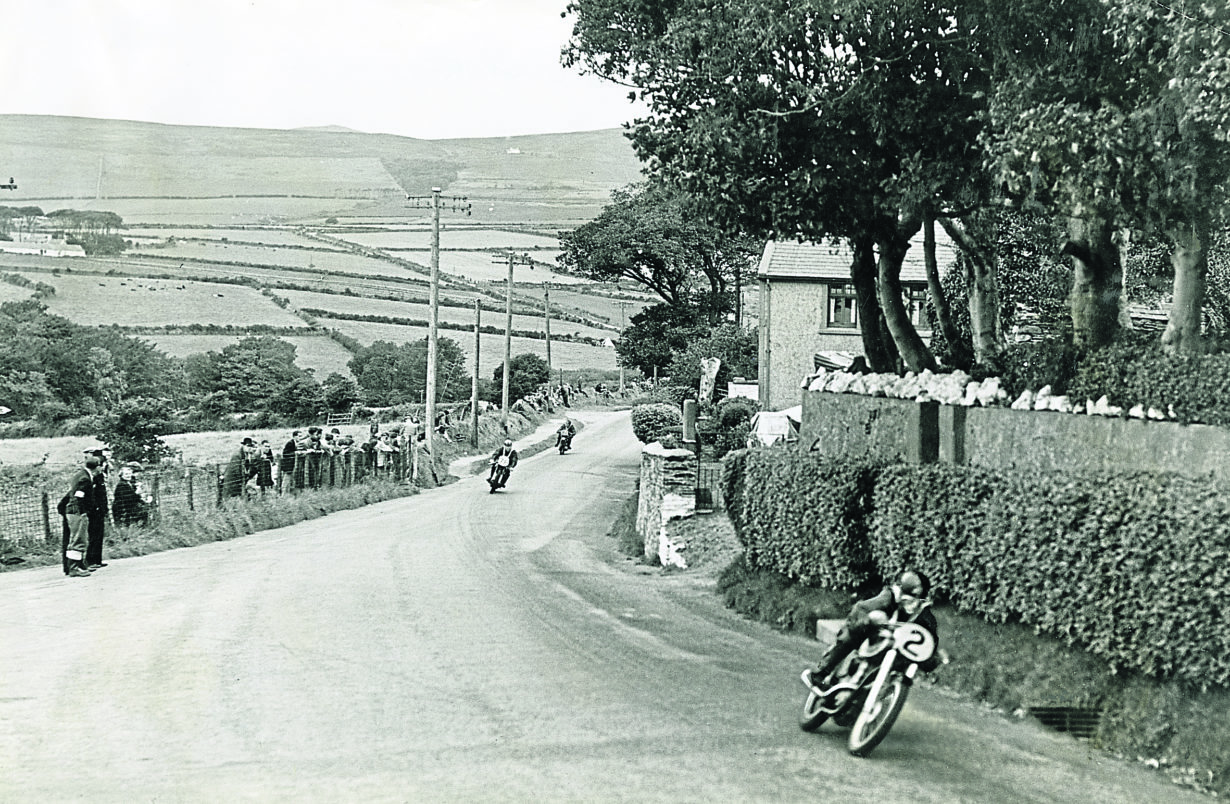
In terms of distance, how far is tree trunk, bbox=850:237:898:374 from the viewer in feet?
55.8

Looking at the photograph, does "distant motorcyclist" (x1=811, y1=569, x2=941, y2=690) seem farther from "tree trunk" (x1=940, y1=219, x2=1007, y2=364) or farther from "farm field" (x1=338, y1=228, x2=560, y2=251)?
"farm field" (x1=338, y1=228, x2=560, y2=251)

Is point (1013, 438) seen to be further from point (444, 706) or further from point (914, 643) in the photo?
Result: point (444, 706)

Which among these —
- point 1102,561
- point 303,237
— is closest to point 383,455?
point 1102,561

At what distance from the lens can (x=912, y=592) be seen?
8.37m

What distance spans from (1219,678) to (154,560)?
635 inches


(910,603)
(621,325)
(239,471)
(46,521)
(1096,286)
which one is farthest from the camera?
(621,325)

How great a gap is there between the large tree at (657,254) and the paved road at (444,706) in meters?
50.5

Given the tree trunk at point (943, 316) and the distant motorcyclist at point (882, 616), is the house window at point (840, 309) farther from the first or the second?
the distant motorcyclist at point (882, 616)

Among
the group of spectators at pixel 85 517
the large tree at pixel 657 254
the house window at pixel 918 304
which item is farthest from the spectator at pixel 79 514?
the large tree at pixel 657 254

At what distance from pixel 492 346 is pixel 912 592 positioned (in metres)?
Result: 74.1

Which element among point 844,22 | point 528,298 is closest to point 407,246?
point 528,298

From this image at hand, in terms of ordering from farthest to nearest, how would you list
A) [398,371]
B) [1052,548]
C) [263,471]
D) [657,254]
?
[398,371], [657,254], [263,471], [1052,548]

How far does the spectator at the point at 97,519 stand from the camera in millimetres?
16844

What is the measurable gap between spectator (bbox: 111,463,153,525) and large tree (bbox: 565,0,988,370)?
1104 centimetres
